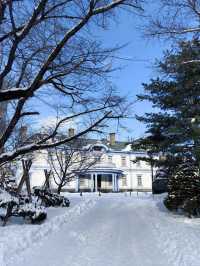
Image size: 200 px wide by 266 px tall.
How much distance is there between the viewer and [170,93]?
67.2 ft

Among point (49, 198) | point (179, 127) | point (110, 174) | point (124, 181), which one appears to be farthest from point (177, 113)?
point (124, 181)

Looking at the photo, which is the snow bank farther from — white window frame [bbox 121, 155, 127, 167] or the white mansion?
white window frame [bbox 121, 155, 127, 167]

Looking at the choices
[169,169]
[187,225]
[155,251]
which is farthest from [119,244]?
[169,169]

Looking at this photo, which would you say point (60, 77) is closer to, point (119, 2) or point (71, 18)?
point (71, 18)

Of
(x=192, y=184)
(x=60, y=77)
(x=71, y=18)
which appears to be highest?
(x=71, y=18)

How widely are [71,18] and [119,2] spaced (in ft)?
4.58

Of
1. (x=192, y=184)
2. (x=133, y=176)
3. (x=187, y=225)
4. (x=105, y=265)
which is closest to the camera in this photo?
(x=105, y=265)

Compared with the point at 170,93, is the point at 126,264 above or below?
below

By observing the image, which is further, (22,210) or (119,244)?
(22,210)

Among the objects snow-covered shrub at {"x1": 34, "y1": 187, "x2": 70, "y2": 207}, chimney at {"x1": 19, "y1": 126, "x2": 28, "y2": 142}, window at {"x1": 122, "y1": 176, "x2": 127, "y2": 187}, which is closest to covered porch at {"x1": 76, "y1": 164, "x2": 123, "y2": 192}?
window at {"x1": 122, "y1": 176, "x2": 127, "y2": 187}

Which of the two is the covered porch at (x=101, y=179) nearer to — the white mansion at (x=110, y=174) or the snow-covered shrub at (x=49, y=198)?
the white mansion at (x=110, y=174)

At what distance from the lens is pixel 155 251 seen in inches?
364

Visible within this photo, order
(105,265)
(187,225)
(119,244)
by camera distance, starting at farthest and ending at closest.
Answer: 1. (187,225)
2. (119,244)
3. (105,265)

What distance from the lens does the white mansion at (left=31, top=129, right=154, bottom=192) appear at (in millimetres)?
63938
